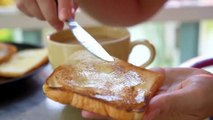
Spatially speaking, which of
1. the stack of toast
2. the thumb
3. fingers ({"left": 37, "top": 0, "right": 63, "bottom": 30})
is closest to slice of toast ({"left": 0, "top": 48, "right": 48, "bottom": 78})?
the stack of toast

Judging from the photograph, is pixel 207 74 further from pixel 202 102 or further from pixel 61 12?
pixel 61 12

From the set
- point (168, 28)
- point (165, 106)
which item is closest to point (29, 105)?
point (165, 106)

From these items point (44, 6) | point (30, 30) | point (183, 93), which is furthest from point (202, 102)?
point (30, 30)

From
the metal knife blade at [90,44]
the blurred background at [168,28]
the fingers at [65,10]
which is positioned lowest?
the blurred background at [168,28]

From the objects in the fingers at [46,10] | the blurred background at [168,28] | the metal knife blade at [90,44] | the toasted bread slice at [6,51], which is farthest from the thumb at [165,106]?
the blurred background at [168,28]

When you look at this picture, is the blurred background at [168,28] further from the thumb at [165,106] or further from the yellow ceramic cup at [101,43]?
the thumb at [165,106]

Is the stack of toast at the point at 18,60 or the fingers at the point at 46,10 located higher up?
the fingers at the point at 46,10

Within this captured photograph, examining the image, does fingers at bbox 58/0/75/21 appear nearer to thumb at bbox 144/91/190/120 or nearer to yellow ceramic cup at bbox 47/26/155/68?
yellow ceramic cup at bbox 47/26/155/68

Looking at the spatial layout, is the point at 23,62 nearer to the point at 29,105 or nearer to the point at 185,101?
the point at 29,105
